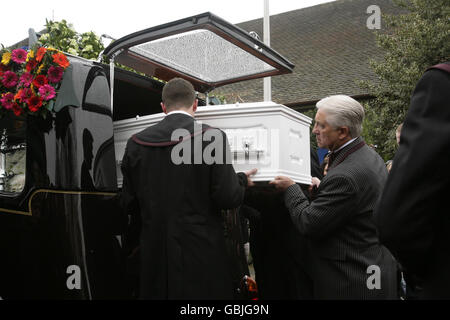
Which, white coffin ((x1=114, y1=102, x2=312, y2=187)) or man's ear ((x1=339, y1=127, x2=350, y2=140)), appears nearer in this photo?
man's ear ((x1=339, y1=127, x2=350, y2=140))

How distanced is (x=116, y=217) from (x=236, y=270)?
2.96 feet

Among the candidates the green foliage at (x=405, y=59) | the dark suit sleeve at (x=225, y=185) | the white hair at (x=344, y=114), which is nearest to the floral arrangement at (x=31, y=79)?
the dark suit sleeve at (x=225, y=185)

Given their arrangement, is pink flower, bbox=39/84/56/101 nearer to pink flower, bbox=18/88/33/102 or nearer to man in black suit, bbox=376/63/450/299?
pink flower, bbox=18/88/33/102

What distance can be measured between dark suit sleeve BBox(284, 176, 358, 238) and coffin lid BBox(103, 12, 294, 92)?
121cm

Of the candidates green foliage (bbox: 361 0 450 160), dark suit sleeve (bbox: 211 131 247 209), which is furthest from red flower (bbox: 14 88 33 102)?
green foliage (bbox: 361 0 450 160)

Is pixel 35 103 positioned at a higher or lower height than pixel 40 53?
→ lower

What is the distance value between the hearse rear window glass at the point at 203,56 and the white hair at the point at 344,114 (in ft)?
3.03

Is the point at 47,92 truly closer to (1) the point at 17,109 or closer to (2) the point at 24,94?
(2) the point at 24,94

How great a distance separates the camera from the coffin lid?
2.92 meters

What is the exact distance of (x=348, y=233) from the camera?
259 centimetres

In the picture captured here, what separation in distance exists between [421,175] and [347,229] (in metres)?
1.31

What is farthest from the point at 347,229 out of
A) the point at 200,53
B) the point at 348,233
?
the point at 200,53
